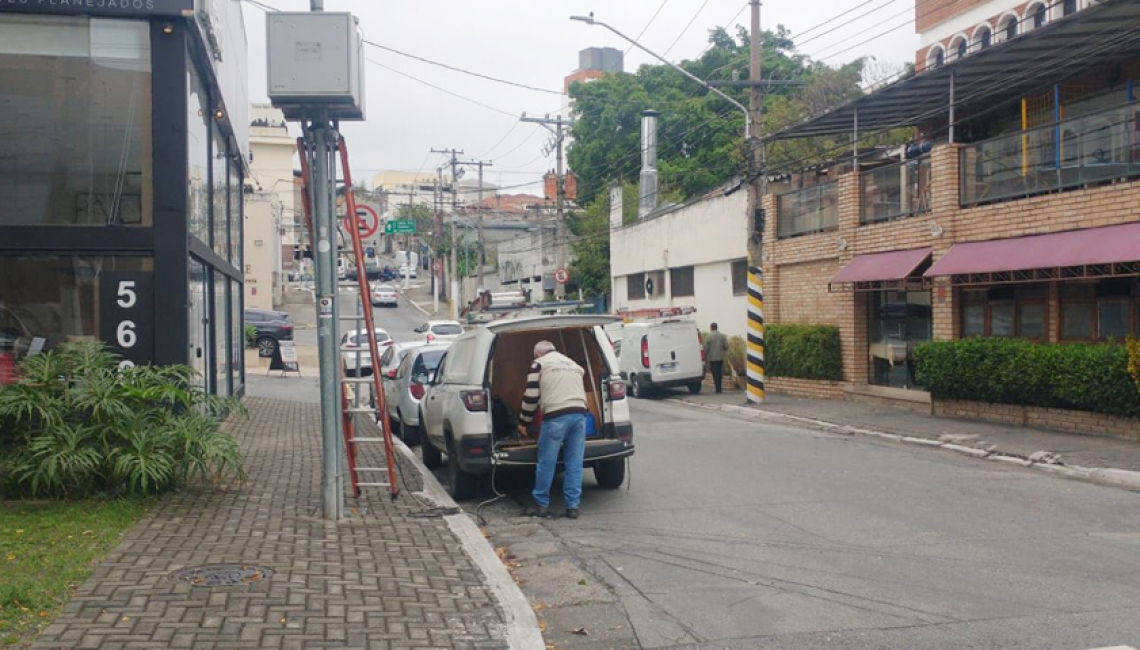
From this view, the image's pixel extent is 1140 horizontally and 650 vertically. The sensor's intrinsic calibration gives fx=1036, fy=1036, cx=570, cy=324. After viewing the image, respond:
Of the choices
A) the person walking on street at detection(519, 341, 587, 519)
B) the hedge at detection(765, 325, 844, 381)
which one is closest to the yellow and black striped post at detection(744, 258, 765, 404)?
the hedge at detection(765, 325, 844, 381)

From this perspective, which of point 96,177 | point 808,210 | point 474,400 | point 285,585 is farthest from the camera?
point 808,210

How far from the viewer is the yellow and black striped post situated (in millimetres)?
22109

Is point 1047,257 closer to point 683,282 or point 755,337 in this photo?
point 755,337

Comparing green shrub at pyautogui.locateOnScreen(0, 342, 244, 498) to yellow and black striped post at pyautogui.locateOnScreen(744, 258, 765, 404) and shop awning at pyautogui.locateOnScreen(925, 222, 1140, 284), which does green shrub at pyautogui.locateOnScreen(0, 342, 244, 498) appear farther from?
yellow and black striped post at pyautogui.locateOnScreen(744, 258, 765, 404)

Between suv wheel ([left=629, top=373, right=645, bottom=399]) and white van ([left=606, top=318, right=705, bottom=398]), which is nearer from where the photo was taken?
white van ([left=606, top=318, right=705, bottom=398])

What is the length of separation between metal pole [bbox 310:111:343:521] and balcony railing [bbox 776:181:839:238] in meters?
15.9

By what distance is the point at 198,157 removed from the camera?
45.8 ft

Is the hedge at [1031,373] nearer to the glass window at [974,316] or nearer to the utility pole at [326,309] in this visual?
the glass window at [974,316]

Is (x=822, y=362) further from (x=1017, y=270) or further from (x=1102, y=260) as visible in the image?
(x=1102, y=260)

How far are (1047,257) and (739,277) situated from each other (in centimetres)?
1379

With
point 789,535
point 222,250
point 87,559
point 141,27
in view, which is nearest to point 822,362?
point 222,250

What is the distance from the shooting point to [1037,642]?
593 cm

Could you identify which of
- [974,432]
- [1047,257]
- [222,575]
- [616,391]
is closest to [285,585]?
[222,575]

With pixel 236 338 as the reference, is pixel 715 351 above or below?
below
